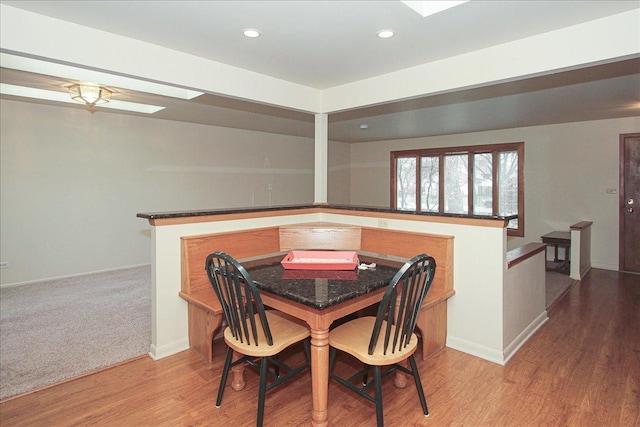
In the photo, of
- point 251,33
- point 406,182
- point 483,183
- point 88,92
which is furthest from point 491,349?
point 406,182

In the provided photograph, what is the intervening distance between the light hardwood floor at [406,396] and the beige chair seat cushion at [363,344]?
419mm

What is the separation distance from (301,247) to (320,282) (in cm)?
123

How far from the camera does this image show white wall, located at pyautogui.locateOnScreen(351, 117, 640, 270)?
18.3 feet

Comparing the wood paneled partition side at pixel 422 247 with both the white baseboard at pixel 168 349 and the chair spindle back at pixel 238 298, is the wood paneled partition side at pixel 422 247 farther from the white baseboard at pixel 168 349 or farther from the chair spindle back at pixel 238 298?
the white baseboard at pixel 168 349

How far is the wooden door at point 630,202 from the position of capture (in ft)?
17.7

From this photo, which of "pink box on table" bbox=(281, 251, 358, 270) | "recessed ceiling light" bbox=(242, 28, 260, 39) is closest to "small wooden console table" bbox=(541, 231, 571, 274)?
"pink box on table" bbox=(281, 251, 358, 270)

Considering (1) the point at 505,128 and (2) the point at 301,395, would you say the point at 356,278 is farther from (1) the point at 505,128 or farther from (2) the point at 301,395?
(1) the point at 505,128

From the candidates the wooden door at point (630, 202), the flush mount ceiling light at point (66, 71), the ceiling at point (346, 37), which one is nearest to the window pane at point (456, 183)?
the wooden door at point (630, 202)

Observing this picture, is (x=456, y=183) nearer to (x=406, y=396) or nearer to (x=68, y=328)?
(x=406, y=396)

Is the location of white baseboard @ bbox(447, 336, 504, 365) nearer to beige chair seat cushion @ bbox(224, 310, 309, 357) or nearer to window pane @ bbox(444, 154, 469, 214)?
beige chair seat cushion @ bbox(224, 310, 309, 357)

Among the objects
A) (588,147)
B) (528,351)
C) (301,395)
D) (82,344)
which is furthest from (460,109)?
(82,344)

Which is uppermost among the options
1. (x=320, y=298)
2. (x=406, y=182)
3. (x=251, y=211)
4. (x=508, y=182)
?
(x=406, y=182)

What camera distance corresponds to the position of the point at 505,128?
6395mm

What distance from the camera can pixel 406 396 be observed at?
88.2 inches
